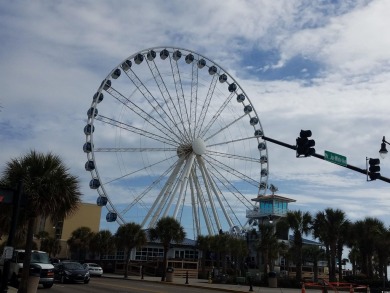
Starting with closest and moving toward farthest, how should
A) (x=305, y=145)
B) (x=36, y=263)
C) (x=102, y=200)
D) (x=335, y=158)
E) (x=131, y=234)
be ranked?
(x=305, y=145) < (x=335, y=158) < (x=36, y=263) < (x=102, y=200) < (x=131, y=234)

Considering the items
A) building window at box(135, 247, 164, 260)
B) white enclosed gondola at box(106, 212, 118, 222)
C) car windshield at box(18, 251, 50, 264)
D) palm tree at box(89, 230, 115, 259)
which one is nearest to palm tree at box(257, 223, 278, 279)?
white enclosed gondola at box(106, 212, 118, 222)

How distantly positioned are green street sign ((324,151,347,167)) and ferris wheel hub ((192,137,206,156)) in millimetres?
30753

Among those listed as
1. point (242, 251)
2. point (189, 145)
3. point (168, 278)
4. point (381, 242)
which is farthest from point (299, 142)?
point (242, 251)

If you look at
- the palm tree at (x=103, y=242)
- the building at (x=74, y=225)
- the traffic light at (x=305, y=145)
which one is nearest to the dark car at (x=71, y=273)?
the traffic light at (x=305, y=145)

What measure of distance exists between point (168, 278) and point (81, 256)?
162 ft

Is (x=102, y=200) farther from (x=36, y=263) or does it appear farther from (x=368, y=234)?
(x=368, y=234)

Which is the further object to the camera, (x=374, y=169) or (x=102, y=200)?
(x=102, y=200)

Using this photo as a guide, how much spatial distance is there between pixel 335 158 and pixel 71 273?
18674mm

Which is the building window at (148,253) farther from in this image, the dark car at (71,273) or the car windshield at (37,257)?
the car windshield at (37,257)

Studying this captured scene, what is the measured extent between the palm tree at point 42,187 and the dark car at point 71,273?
12.4 m

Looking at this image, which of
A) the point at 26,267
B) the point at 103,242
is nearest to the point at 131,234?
the point at 103,242

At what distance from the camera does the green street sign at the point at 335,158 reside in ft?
63.2

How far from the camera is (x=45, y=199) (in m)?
18.2

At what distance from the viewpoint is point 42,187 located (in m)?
18.2
